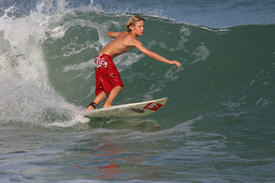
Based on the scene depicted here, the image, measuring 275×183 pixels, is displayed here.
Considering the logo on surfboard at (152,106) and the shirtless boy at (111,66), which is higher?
the shirtless boy at (111,66)

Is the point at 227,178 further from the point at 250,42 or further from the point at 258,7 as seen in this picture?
the point at 258,7

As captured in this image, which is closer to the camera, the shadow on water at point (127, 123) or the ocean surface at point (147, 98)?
the ocean surface at point (147, 98)

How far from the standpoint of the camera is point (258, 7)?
13.6 metres

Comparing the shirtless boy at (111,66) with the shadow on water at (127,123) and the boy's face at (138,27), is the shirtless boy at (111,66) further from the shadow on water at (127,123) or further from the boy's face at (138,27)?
the shadow on water at (127,123)

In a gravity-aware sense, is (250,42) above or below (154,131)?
above

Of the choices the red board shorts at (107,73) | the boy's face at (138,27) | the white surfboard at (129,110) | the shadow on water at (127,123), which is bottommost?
the shadow on water at (127,123)

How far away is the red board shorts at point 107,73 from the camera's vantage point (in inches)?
244

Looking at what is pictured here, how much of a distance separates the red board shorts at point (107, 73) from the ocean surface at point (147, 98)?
1.86 ft

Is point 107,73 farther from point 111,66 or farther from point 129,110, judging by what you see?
point 129,110

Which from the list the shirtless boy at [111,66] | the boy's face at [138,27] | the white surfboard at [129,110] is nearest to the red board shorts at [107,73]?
the shirtless boy at [111,66]

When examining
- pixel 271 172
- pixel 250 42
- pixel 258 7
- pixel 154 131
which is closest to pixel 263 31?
pixel 250 42

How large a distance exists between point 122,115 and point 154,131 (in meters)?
0.92

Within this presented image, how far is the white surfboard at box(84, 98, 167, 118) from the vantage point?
613 cm

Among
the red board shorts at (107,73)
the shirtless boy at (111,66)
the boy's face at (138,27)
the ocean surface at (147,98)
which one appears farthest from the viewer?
the red board shorts at (107,73)
